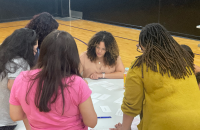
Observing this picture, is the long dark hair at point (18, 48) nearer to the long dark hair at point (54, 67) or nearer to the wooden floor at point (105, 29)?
the long dark hair at point (54, 67)

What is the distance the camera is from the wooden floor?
19.6 feet

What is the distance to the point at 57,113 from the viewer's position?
129 centimetres

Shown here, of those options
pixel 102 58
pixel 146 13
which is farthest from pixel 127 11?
pixel 102 58

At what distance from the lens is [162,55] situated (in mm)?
1487

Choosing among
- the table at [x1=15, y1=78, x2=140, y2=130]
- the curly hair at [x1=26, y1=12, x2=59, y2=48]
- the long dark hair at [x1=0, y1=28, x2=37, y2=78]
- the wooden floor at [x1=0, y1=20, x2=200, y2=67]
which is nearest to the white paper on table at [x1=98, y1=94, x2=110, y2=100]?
the table at [x1=15, y1=78, x2=140, y2=130]

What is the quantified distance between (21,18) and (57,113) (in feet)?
33.2

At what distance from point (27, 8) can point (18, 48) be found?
30.7 feet

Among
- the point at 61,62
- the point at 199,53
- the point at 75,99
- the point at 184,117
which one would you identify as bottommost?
the point at 199,53

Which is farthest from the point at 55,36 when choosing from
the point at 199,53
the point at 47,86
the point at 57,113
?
the point at 199,53

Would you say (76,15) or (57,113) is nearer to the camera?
(57,113)

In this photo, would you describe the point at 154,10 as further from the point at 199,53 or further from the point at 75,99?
the point at 75,99

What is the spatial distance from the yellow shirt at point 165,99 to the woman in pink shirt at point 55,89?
0.37 m

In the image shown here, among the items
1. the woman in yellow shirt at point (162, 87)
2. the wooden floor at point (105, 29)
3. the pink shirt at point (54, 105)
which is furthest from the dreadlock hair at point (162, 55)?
the wooden floor at point (105, 29)

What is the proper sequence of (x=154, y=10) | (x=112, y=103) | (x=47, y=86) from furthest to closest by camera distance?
(x=154, y=10)
(x=112, y=103)
(x=47, y=86)
